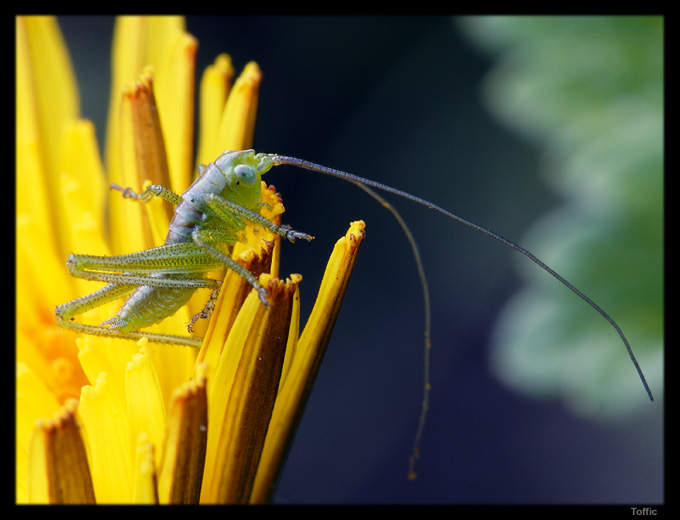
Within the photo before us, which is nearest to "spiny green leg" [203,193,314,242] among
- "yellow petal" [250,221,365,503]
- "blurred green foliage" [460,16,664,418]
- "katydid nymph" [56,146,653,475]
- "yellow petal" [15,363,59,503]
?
"katydid nymph" [56,146,653,475]

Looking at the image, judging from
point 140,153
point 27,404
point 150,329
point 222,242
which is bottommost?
point 27,404

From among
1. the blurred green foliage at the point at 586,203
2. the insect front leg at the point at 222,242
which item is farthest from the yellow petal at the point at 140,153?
the blurred green foliage at the point at 586,203

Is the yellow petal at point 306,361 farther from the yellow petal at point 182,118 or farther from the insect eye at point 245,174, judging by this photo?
the yellow petal at point 182,118

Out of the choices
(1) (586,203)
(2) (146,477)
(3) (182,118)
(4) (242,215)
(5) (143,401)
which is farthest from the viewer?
(1) (586,203)

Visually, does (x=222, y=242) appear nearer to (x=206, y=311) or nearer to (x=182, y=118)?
(x=206, y=311)

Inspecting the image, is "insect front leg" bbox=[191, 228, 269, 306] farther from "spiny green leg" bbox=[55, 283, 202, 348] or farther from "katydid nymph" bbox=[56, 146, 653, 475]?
"spiny green leg" bbox=[55, 283, 202, 348]

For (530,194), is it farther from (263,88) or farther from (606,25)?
(263,88)

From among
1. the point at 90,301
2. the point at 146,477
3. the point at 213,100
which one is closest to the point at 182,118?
the point at 213,100
